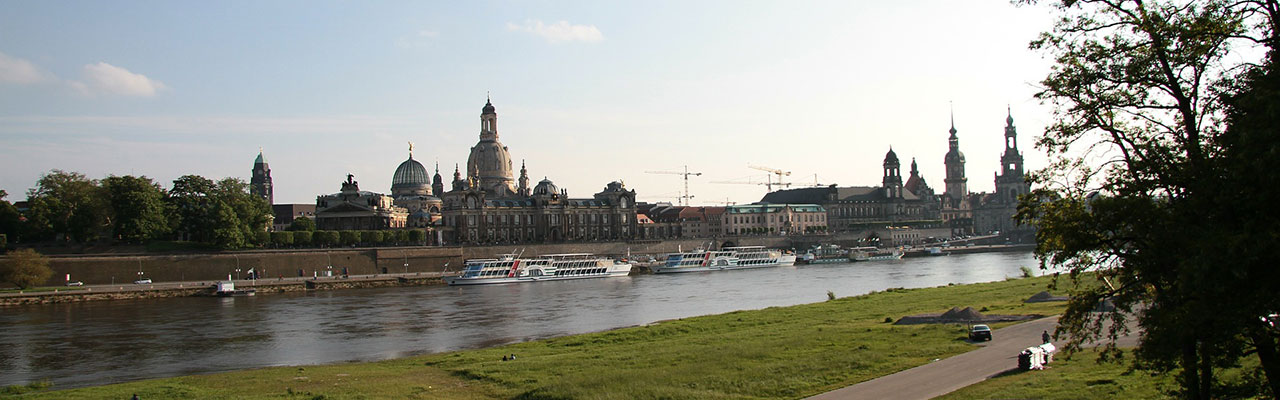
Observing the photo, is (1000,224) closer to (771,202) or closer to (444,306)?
(771,202)

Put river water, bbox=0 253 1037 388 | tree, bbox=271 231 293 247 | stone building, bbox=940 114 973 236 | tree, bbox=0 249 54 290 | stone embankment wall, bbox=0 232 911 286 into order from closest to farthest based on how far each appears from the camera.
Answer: river water, bbox=0 253 1037 388, tree, bbox=0 249 54 290, stone embankment wall, bbox=0 232 911 286, tree, bbox=271 231 293 247, stone building, bbox=940 114 973 236

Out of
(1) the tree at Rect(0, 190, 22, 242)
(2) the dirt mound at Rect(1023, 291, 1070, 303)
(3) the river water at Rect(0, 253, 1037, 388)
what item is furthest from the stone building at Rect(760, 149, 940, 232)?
(2) the dirt mound at Rect(1023, 291, 1070, 303)

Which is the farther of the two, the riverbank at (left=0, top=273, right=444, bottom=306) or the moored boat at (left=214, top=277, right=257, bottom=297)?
the moored boat at (left=214, top=277, right=257, bottom=297)

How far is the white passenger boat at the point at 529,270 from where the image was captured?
77438 millimetres

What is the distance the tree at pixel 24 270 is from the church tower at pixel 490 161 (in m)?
65.3

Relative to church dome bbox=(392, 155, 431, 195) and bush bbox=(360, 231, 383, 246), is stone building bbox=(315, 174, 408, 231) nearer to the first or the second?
bush bbox=(360, 231, 383, 246)

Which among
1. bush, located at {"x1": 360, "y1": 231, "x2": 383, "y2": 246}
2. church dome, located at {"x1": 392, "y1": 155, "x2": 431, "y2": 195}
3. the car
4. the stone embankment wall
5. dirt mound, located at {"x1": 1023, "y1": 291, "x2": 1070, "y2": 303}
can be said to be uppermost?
church dome, located at {"x1": 392, "y1": 155, "x2": 431, "y2": 195}

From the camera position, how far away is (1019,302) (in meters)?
34.5

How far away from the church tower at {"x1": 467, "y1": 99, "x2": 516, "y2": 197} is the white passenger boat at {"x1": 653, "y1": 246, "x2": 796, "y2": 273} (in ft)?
118

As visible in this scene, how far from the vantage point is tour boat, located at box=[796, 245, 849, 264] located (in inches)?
4368

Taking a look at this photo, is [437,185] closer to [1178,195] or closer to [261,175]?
[261,175]

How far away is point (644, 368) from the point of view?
78.9ft

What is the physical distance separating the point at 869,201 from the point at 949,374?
151 m

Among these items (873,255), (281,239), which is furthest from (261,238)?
(873,255)
